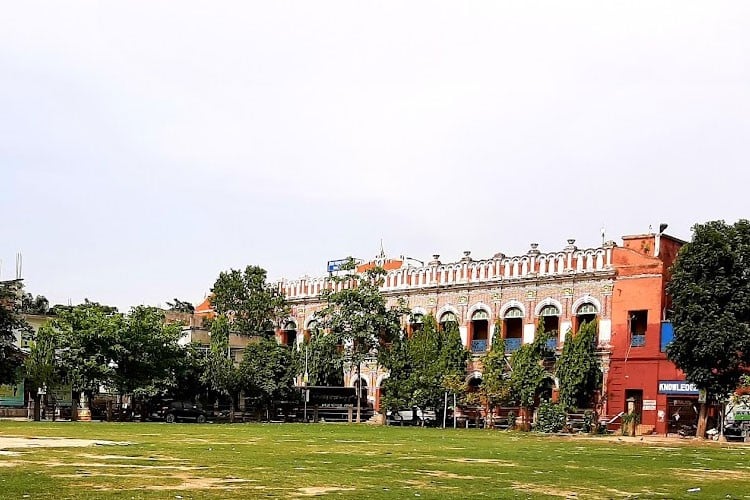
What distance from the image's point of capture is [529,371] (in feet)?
162

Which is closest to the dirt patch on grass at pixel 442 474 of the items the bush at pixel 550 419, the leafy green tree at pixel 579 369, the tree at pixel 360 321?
the bush at pixel 550 419

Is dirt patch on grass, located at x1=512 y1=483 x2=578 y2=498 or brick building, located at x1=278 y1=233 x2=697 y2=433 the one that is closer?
dirt patch on grass, located at x1=512 y1=483 x2=578 y2=498

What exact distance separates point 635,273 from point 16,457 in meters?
34.7

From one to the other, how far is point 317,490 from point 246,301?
4524 cm

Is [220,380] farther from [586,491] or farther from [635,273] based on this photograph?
[586,491]

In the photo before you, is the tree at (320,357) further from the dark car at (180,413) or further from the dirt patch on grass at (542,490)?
the dirt patch on grass at (542,490)

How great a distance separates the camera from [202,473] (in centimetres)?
1739

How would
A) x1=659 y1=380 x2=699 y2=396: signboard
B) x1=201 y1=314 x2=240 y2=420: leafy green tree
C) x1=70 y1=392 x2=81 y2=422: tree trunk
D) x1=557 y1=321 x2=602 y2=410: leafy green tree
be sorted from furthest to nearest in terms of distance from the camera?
x1=201 y1=314 x2=240 y2=420: leafy green tree
x1=70 y1=392 x2=81 y2=422: tree trunk
x1=557 y1=321 x2=602 y2=410: leafy green tree
x1=659 y1=380 x2=699 y2=396: signboard

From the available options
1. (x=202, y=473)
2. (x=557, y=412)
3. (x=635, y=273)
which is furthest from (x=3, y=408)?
(x=202, y=473)

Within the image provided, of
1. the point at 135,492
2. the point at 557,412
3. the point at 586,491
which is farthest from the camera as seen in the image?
the point at 557,412

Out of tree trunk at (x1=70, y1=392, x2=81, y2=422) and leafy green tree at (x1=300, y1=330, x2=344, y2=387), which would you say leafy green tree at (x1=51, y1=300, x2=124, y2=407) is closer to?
tree trunk at (x1=70, y1=392, x2=81, y2=422)

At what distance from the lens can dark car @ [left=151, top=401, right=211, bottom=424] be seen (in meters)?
52.0

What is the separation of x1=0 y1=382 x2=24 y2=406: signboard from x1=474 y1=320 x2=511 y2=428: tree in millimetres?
Result: 26464

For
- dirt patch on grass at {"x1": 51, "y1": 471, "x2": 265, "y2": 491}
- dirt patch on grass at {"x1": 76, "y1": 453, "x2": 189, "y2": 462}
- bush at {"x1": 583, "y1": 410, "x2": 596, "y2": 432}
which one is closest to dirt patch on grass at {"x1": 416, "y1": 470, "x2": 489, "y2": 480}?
dirt patch on grass at {"x1": 51, "y1": 471, "x2": 265, "y2": 491}
